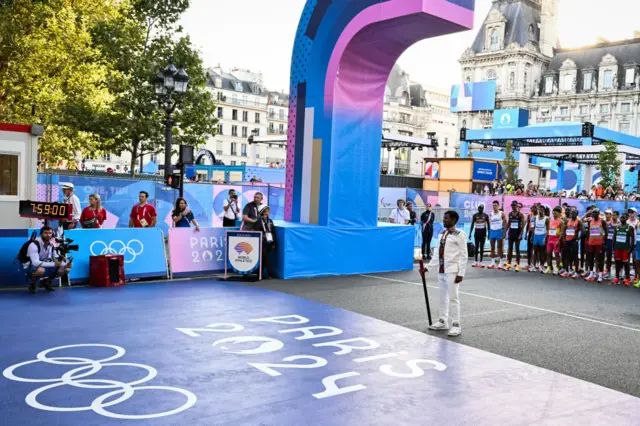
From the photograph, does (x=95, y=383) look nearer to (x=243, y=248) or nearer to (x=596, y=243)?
(x=243, y=248)

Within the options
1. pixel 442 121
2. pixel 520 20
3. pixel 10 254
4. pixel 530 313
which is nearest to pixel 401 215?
pixel 530 313

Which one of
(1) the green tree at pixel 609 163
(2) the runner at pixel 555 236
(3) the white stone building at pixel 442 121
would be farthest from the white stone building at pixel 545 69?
(2) the runner at pixel 555 236

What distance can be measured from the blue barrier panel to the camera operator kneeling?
1.22 feet

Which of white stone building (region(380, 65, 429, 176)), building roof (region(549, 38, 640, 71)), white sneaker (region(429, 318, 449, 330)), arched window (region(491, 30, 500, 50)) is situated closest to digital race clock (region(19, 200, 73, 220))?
white sneaker (region(429, 318, 449, 330))

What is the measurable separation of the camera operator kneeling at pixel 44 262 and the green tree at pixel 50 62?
42.3ft

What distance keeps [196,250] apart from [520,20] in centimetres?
8592

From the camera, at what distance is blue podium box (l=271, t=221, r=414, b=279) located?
14109 millimetres

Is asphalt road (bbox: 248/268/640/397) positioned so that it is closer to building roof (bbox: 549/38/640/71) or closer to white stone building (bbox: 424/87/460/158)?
building roof (bbox: 549/38/640/71)

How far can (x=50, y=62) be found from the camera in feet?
77.3

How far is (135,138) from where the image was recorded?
30594 millimetres

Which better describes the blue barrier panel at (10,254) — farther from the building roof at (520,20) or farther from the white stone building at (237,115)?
the building roof at (520,20)

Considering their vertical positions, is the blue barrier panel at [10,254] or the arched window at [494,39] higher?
the arched window at [494,39]

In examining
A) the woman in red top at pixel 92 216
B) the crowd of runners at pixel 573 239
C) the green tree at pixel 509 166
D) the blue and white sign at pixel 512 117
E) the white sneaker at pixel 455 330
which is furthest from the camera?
the blue and white sign at pixel 512 117

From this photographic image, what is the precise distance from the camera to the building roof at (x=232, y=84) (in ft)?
300
